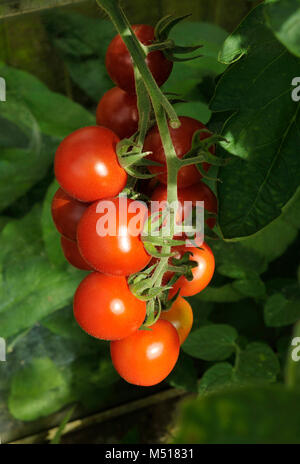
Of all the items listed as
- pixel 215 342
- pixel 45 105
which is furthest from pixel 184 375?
pixel 45 105

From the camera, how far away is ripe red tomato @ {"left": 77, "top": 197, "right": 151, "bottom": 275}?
0.99 ft

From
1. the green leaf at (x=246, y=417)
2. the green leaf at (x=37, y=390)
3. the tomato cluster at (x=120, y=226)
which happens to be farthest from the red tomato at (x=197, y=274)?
the green leaf at (x=37, y=390)

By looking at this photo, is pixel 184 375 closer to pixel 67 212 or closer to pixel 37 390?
pixel 37 390

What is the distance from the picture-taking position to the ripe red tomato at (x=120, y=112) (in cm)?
34

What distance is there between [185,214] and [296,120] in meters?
0.11

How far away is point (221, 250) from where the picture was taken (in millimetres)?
667

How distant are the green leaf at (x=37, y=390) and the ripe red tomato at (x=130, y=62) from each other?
56 centimetres

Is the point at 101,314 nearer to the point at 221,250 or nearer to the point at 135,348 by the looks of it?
the point at 135,348

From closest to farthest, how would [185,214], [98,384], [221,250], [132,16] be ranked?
[185,214] → [132,16] → [221,250] → [98,384]

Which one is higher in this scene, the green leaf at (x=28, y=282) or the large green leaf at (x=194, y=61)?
the large green leaf at (x=194, y=61)

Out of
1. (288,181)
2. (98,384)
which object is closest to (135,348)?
(288,181)

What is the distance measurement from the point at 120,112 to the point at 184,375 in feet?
1.76

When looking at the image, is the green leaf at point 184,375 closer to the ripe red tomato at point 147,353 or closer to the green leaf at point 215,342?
the green leaf at point 215,342

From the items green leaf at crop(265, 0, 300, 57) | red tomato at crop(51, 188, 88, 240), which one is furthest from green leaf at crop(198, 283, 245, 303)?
green leaf at crop(265, 0, 300, 57)
